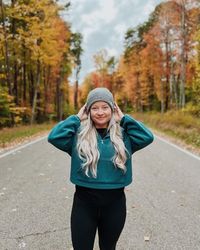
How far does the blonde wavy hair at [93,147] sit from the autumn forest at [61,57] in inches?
830

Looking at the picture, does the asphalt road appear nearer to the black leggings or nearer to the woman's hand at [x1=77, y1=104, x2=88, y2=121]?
the black leggings

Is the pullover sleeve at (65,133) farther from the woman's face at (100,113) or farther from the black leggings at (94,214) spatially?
the black leggings at (94,214)

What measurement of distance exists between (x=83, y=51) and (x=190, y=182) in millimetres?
56866

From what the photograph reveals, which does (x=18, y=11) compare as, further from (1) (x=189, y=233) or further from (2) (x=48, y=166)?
(1) (x=189, y=233)

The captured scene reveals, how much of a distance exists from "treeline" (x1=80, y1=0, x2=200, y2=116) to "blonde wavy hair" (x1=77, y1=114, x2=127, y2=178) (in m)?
21.3

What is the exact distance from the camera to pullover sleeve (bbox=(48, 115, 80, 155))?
11.5 ft

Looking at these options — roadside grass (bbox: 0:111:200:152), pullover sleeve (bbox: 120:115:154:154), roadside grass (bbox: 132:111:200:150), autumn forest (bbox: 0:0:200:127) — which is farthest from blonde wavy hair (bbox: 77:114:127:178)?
autumn forest (bbox: 0:0:200:127)

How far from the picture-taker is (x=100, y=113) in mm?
3475

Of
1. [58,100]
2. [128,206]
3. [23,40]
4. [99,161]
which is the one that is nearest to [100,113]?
[99,161]

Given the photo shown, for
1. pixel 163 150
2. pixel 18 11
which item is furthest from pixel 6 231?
pixel 18 11

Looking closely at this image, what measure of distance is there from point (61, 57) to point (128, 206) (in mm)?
36490

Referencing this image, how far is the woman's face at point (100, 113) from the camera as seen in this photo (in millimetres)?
3484

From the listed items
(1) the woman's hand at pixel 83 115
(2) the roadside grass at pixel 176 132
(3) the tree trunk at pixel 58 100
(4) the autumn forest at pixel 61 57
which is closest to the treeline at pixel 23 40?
(4) the autumn forest at pixel 61 57

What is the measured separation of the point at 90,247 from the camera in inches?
137
